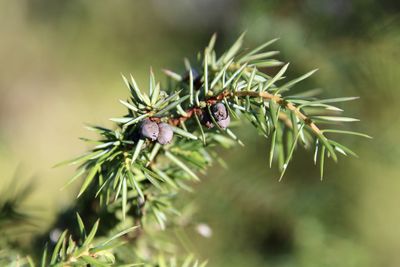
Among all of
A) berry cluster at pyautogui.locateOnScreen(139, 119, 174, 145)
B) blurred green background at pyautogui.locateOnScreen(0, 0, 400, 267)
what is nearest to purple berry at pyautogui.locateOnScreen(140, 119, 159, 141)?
berry cluster at pyautogui.locateOnScreen(139, 119, 174, 145)

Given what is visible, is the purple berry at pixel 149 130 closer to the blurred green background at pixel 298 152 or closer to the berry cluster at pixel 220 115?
the berry cluster at pixel 220 115

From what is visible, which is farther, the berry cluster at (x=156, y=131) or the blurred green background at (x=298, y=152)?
the blurred green background at (x=298, y=152)

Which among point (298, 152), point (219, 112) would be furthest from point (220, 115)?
point (298, 152)

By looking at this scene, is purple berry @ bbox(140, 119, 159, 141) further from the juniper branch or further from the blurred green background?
the blurred green background

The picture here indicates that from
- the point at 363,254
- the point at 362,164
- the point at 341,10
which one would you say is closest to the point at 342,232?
the point at 363,254

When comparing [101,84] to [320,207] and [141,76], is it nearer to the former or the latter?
[141,76]

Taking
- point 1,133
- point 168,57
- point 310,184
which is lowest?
point 1,133

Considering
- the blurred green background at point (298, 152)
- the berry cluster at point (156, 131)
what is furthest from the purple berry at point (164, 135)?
the blurred green background at point (298, 152)
